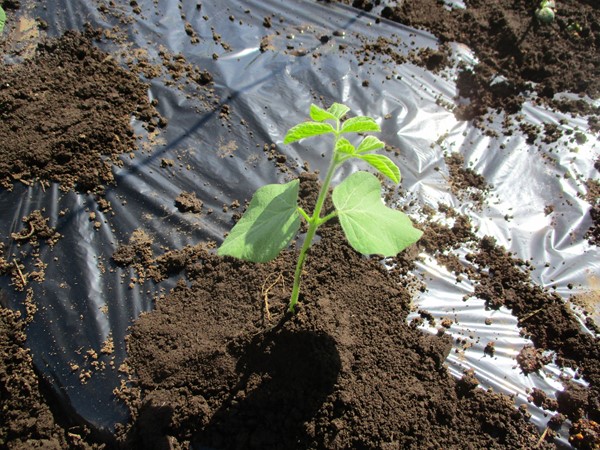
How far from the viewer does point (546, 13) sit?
14.4ft

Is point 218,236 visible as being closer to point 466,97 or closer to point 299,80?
point 299,80

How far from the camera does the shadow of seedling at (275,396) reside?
1.93 m

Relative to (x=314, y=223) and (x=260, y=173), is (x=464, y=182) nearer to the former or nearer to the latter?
(x=260, y=173)

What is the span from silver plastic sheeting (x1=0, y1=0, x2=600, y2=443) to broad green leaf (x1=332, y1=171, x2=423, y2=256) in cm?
108

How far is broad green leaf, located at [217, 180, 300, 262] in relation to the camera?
5.17ft

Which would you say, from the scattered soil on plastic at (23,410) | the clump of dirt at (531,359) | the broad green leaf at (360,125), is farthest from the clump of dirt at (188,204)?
the clump of dirt at (531,359)

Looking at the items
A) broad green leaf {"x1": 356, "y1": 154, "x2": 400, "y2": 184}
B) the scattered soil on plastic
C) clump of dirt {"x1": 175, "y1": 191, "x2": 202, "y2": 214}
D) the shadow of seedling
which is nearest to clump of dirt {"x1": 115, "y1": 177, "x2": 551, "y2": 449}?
the shadow of seedling

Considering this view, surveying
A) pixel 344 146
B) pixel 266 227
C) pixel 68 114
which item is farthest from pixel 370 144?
pixel 68 114

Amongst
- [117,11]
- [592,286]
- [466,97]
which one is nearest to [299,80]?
[466,97]

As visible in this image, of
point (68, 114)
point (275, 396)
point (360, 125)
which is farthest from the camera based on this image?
point (68, 114)

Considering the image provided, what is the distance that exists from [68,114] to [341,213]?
243cm

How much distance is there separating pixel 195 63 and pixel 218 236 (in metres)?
1.77

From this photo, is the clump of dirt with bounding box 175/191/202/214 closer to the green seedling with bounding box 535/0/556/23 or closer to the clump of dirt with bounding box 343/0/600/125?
the clump of dirt with bounding box 343/0/600/125

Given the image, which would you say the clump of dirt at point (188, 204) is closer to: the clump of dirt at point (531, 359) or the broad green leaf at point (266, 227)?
the broad green leaf at point (266, 227)
